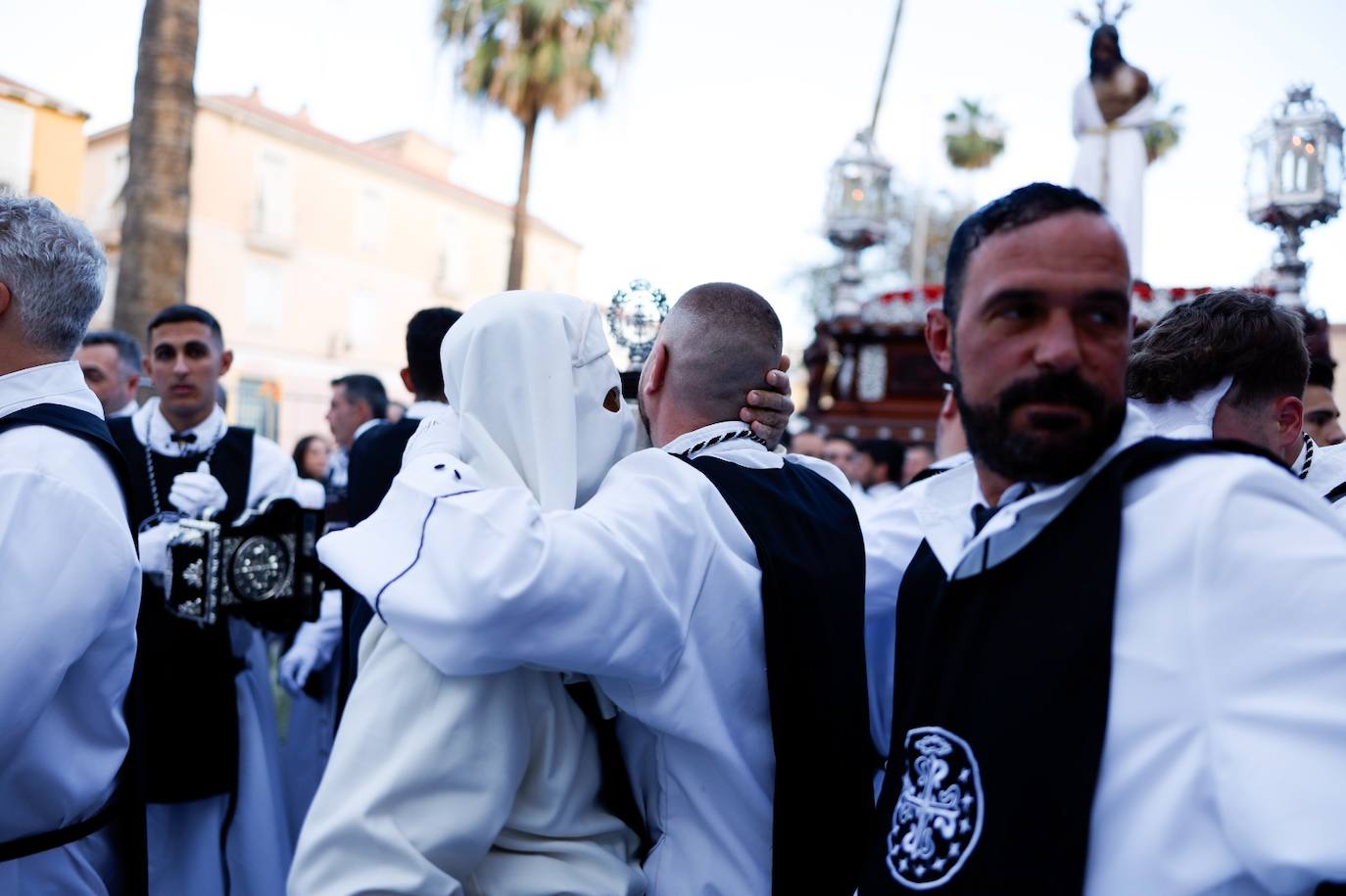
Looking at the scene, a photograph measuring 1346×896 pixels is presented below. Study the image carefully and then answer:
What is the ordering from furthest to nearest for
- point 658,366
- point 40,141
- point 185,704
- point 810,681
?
point 40,141 → point 185,704 → point 658,366 → point 810,681

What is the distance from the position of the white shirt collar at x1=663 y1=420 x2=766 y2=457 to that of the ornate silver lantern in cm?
971

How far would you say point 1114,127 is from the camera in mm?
10844

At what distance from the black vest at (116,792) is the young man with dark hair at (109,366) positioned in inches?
125

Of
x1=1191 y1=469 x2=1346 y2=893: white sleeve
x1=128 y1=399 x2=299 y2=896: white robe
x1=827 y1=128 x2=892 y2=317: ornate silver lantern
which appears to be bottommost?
x1=128 y1=399 x2=299 y2=896: white robe

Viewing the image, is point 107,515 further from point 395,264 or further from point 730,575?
point 395,264

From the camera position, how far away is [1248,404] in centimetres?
246

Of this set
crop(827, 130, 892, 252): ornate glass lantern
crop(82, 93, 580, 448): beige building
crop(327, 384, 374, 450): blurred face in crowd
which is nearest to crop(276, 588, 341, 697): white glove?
crop(327, 384, 374, 450): blurred face in crowd

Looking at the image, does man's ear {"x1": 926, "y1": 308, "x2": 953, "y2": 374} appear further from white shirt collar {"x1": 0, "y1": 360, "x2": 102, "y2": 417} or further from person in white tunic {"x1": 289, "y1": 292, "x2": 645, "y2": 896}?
white shirt collar {"x1": 0, "y1": 360, "x2": 102, "y2": 417}

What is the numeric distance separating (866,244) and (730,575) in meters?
10.6

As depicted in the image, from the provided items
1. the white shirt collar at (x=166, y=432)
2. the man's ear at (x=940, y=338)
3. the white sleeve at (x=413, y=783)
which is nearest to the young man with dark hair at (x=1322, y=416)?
the man's ear at (x=940, y=338)

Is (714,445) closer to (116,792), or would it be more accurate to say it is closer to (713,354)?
(713,354)

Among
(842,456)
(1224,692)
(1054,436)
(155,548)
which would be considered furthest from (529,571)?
(842,456)

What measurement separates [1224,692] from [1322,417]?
4.07 m

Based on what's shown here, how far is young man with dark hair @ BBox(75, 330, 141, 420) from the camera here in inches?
231
